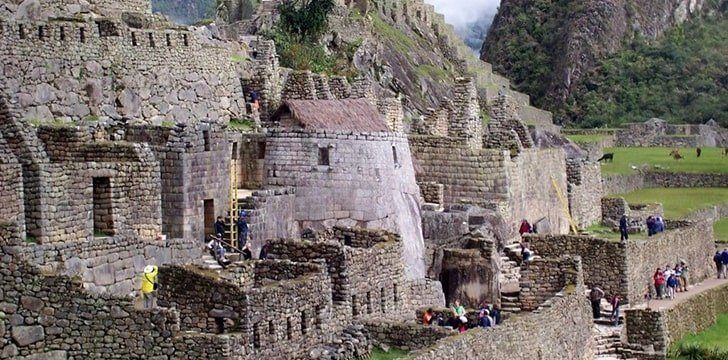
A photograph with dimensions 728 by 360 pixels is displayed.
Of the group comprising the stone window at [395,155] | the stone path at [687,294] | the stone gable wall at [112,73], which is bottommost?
the stone path at [687,294]

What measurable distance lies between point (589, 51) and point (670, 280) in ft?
312

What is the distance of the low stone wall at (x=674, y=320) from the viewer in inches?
1767

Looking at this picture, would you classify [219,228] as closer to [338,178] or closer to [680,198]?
[338,178]

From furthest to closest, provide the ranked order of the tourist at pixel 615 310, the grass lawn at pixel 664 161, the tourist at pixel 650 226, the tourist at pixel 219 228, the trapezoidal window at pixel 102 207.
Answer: the grass lawn at pixel 664 161 < the tourist at pixel 650 226 < the tourist at pixel 615 310 < the tourist at pixel 219 228 < the trapezoidal window at pixel 102 207

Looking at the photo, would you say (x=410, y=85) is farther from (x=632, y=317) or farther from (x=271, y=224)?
(x=271, y=224)

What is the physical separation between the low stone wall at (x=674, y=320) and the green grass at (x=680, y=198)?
33.3 feet

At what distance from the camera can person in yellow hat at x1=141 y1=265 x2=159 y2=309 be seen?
29.9m

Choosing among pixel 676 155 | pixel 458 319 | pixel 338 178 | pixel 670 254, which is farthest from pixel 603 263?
pixel 676 155

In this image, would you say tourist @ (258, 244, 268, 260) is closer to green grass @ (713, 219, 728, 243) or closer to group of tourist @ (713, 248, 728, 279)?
group of tourist @ (713, 248, 728, 279)

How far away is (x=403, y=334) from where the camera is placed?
33250 mm

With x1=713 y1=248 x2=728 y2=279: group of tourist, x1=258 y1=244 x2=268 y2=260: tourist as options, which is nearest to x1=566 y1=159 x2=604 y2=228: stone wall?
x1=713 y1=248 x2=728 y2=279: group of tourist

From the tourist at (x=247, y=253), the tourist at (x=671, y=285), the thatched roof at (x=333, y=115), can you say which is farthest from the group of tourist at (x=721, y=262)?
the tourist at (x=247, y=253)

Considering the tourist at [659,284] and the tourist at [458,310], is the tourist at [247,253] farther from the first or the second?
the tourist at [659,284]

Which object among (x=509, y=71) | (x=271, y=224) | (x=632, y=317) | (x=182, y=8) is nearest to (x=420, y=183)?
(x=632, y=317)
